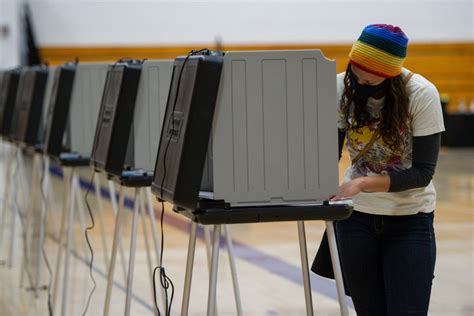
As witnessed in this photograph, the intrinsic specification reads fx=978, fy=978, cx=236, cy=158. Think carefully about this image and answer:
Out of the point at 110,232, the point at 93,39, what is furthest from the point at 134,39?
the point at 110,232

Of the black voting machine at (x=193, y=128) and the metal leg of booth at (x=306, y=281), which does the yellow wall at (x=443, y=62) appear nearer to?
the metal leg of booth at (x=306, y=281)

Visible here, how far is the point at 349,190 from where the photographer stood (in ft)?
9.20

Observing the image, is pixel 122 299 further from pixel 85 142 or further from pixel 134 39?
pixel 134 39

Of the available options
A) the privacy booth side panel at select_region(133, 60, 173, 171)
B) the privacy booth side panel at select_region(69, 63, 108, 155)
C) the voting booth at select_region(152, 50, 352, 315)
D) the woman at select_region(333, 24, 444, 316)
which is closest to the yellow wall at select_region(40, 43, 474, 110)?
the privacy booth side panel at select_region(69, 63, 108, 155)

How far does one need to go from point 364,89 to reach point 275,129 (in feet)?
1.23

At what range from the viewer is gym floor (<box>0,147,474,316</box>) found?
16.6 feet

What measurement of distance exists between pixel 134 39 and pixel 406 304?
46.2 feet

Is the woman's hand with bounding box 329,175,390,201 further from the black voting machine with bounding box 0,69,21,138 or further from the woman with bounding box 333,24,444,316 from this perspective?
the black voting machine with bounding box 0,69,21,138

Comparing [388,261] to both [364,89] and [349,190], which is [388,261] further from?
[364,89]

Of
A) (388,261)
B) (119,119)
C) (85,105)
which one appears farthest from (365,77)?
(85,105)

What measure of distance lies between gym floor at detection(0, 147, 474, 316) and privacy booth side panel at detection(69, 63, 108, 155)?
2.90 feet

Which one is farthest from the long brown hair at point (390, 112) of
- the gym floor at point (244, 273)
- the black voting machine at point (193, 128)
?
the gym floor at point (244, 273)

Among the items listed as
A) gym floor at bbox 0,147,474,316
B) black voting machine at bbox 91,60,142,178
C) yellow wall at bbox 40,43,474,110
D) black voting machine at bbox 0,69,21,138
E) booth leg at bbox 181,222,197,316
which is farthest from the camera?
yellow wall at bbox 40,43,474,110

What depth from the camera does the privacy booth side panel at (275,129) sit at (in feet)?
8.74
